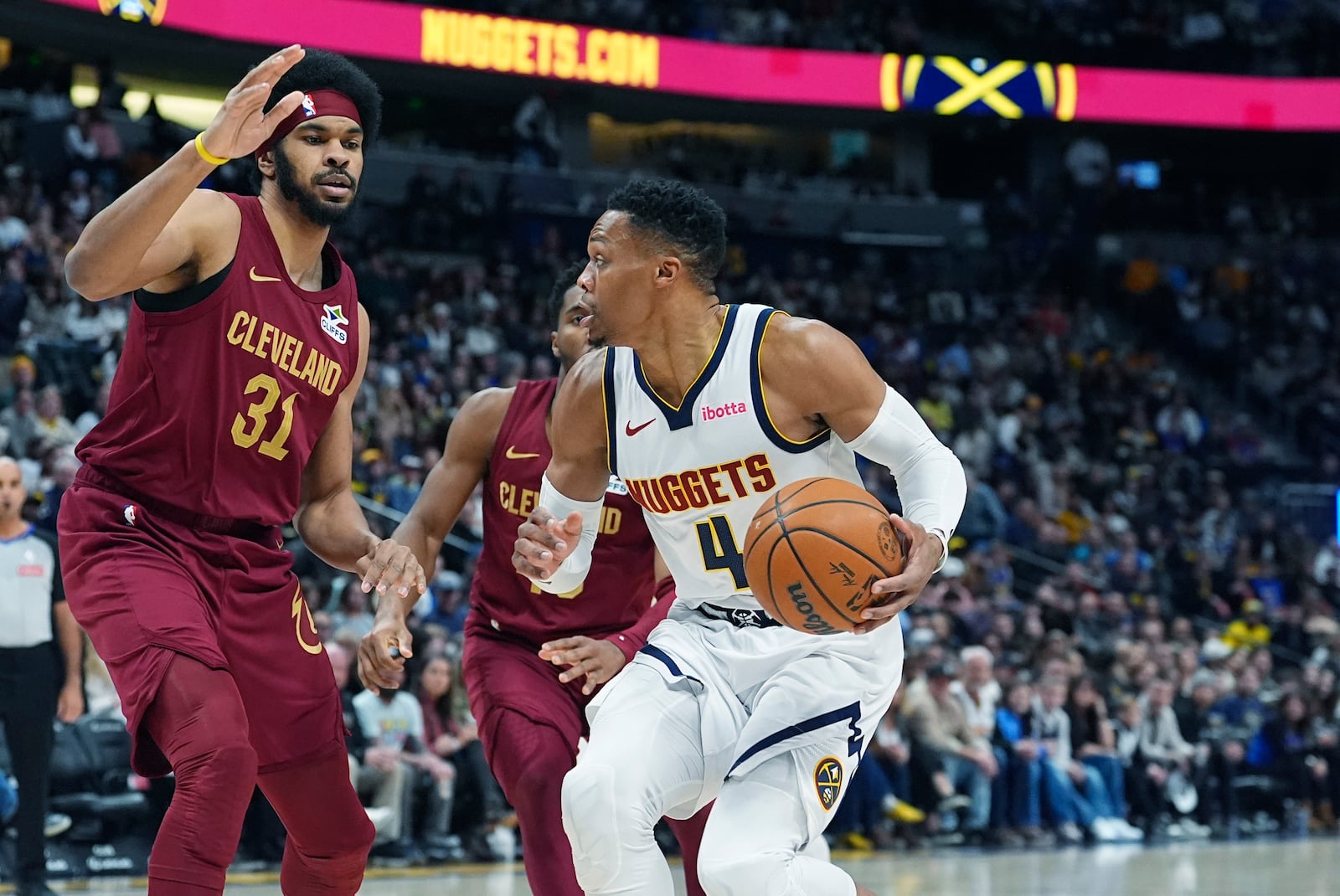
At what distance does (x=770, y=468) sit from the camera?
4234 mm

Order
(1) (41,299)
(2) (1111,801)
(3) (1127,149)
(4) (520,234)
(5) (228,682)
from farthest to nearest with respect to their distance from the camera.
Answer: (3) (1127,149), (4) (520,234), (1) (41,299), (2) (1111,801), (5) (228,682)

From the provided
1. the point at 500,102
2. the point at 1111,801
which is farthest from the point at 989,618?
the point at 500,102

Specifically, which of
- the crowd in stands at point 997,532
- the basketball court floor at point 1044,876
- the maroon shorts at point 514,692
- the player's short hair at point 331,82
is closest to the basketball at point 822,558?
the maroon shorts at point 514,692

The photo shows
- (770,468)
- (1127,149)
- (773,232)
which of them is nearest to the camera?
(770,468)

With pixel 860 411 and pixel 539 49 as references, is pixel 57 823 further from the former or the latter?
pixel 539 49

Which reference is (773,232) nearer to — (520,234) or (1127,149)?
(520,234)

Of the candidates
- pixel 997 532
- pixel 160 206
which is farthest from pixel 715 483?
pixel 997 532

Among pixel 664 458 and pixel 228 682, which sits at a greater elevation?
pixel 664 458

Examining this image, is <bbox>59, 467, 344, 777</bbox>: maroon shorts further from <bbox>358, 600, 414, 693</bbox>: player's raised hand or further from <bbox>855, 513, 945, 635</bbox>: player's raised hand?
<bbox>855, 513, 945, 635</bbox>: player's raised hand

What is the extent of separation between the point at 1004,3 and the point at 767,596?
926 inches

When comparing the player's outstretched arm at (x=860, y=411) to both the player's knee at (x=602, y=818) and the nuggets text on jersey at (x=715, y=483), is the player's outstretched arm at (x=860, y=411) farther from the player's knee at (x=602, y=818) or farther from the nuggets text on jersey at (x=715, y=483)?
the player's knee at (x=602, y=818)

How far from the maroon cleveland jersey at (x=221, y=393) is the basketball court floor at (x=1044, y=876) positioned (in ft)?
14.4

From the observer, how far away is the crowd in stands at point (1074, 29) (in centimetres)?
2409

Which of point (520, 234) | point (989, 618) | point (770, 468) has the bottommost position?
point (989, 618)
